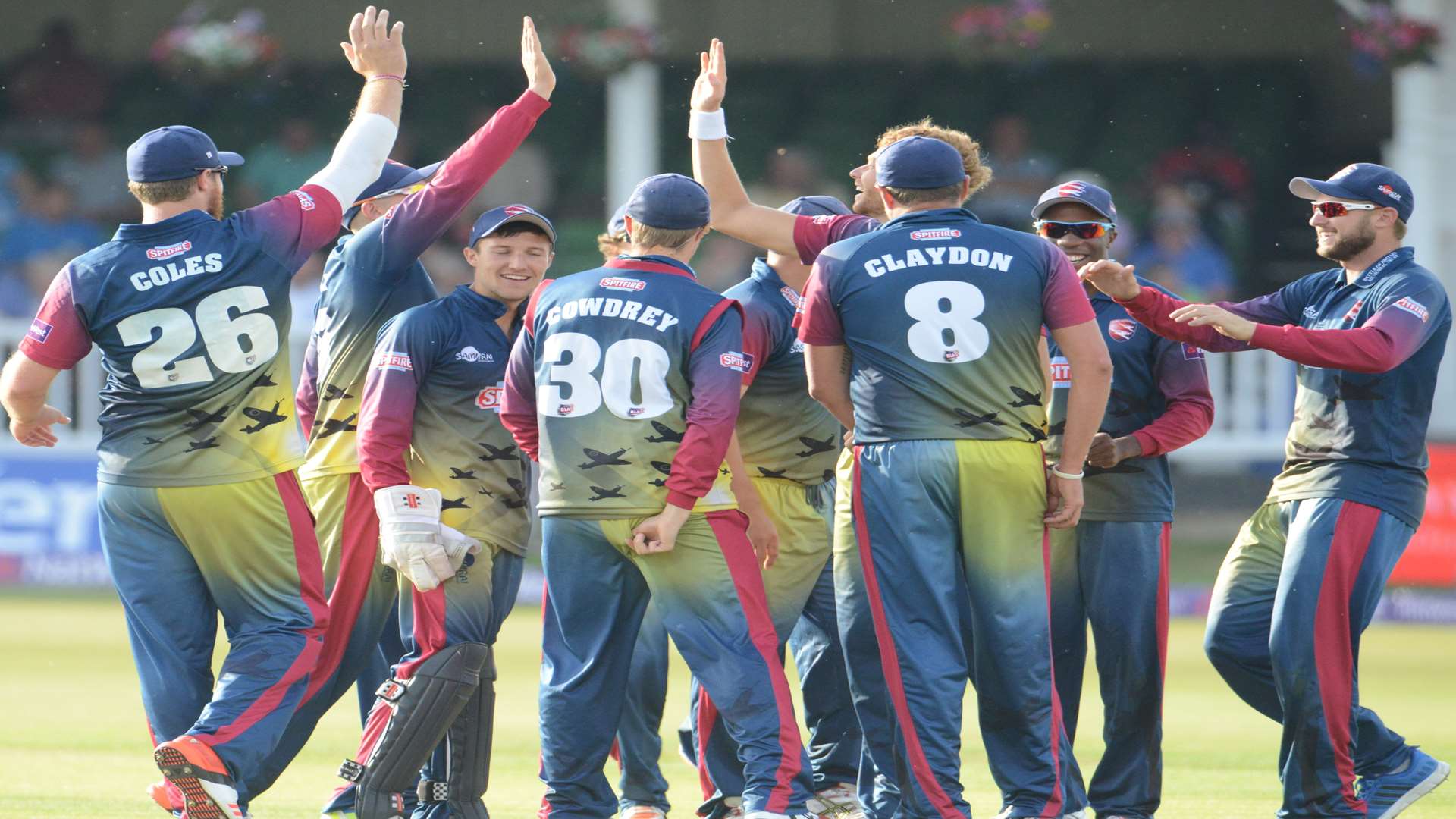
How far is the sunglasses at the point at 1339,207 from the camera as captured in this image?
655 centimetres

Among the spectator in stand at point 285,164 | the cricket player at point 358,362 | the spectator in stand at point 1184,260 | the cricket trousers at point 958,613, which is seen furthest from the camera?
the spectator in stand at point 285,164

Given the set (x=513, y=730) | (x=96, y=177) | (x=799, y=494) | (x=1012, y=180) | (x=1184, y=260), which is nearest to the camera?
(x=799, y=494)

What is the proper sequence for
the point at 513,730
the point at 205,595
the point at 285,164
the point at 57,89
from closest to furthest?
the point at 205,595, the point at 513,730, the point at 285,164, the point at 57,89

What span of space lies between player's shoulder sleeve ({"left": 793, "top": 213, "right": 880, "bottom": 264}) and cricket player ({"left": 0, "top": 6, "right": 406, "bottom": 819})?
5.69 feet

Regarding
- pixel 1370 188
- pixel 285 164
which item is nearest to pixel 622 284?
pixel 1370 188

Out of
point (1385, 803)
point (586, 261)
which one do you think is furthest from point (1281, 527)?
point (586, 261)

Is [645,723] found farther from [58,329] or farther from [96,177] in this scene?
[96,177]

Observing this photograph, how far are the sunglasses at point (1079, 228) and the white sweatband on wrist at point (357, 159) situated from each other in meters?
2.43

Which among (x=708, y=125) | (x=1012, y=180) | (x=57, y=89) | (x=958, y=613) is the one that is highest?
(x=57, y=89)

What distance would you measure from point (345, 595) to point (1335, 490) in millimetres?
3555

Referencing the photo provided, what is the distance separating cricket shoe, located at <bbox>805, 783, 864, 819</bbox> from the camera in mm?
6871

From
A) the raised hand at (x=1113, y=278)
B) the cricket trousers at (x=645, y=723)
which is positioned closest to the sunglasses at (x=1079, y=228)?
the raised hand at (x=1113, y=278)

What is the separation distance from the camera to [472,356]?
6.40 meters

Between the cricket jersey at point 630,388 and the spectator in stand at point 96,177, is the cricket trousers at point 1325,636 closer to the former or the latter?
the cricket jersey at point 630,388
